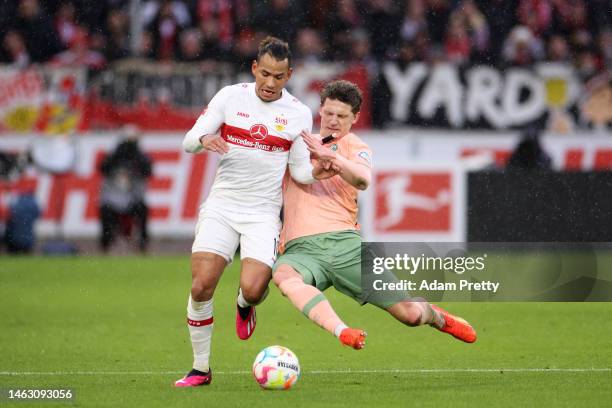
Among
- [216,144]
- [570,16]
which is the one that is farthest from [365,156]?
[570,16]

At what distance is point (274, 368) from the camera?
7.80 metres

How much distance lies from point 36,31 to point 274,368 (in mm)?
14846

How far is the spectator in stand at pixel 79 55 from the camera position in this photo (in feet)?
67.0

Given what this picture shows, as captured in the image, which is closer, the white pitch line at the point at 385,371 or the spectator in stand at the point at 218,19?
the white pitch line at the point at 385,371

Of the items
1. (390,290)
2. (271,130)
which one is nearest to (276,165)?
(271,130)

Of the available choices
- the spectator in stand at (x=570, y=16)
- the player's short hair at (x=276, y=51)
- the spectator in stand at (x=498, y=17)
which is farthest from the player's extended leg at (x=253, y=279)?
the spectator in stand at (x=570, y=16)

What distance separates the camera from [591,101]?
64.5 ft

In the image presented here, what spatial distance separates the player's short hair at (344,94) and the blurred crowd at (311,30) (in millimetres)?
12003

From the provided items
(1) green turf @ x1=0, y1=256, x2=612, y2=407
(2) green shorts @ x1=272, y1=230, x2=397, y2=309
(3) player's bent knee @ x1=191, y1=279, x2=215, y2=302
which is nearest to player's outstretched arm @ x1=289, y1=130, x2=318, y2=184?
(2) green shorts @ x1=272, y1=230, x2=397, y2=309

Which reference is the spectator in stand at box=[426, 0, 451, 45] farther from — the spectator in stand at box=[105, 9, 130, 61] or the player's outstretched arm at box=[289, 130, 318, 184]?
the player's outstretched arm at box=[289, 130, 318, 184]

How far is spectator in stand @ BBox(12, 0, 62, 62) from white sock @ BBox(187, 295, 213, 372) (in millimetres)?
13701

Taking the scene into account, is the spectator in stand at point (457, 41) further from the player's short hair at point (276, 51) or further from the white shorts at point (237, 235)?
the white shorts at point (237, 235)

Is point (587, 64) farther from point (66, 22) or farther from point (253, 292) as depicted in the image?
point (253, 292)

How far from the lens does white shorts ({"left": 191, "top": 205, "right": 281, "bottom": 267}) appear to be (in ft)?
27.0
